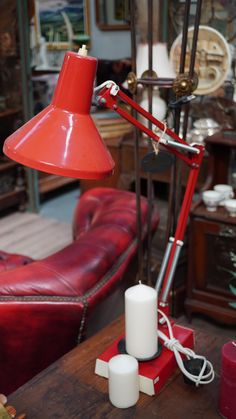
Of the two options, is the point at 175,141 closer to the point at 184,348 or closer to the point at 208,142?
the point at 184,348

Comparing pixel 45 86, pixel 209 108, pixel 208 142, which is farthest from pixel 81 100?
pixel 45 86

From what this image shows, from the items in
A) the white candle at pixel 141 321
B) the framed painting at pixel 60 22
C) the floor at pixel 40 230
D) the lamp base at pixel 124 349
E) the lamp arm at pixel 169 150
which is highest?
the framed painting at pixel 60 22

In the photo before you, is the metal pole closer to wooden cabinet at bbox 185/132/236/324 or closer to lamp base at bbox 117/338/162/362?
wooden cabinet at bbox 185/132/236/324

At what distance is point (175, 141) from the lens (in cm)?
→ 126

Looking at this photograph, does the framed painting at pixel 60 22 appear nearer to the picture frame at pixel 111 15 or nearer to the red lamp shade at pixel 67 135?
the picture frame at pixel 111 15

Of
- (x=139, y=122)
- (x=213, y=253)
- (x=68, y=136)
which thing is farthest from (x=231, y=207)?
(x=68, y=136)

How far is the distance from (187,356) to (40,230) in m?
2.75

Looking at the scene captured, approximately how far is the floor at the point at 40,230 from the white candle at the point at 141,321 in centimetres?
226

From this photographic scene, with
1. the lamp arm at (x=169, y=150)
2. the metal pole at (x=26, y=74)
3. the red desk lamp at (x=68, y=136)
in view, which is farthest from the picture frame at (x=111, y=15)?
the red desk lamp at (x=68, y=136)

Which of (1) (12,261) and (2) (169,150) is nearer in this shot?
(2) (169,150)

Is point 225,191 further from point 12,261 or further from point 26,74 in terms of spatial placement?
point 26,74

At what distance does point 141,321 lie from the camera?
1281 millimetres

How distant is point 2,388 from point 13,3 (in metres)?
3.00

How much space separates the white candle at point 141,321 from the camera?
1268mm
